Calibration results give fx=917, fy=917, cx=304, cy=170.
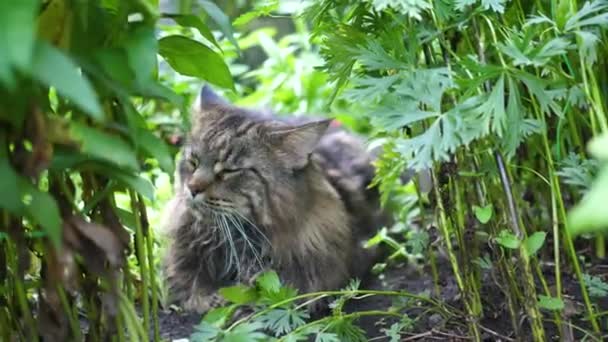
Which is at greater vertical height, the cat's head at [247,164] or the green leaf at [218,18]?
the green leaf at [218,18]

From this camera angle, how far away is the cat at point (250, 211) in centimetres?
274

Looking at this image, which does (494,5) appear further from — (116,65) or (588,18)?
(116,65)

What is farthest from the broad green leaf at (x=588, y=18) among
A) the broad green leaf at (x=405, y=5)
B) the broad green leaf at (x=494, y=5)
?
the broad green leaf at (x=405, y=5)

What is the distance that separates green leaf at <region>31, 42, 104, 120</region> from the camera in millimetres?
1138

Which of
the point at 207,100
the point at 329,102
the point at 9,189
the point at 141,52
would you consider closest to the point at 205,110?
the point at 207,100

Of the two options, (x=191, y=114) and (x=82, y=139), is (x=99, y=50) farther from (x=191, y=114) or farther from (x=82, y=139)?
(x=191, y=114)

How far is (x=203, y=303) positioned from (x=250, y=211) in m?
0.35

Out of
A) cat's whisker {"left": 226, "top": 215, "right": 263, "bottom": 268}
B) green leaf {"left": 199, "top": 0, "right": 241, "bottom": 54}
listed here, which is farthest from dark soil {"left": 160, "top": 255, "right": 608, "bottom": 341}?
green leaf {"left": 199, "top": 0, "right": 241, "bottom": 54}

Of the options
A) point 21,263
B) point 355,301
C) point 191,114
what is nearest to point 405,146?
point 21,263

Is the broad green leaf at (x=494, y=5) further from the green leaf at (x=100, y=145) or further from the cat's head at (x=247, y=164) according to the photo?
the cat's head at (x=247, y=164)

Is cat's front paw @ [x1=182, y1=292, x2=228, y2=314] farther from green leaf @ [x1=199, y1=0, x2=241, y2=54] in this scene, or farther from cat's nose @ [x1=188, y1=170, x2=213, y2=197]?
green leaf @ [x1=199, y1=0, x2=241, y2=54]

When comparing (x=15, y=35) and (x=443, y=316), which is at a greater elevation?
(x=15, y=35)

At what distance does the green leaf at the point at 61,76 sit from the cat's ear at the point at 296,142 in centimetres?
159

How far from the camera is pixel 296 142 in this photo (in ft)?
9.14
